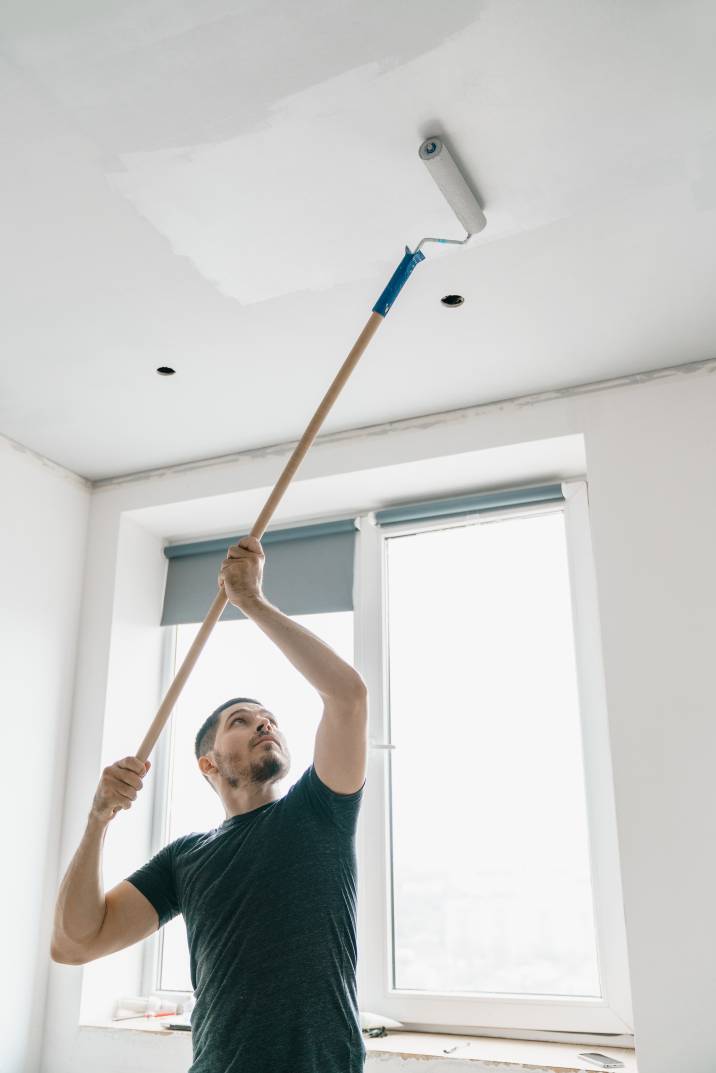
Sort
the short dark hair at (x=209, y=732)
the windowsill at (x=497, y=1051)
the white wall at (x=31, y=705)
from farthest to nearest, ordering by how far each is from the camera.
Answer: the white wall at (x=31, y=705) → the windowsill at (x=497, y=1051) → the short dark hair at (x=209, y=732)

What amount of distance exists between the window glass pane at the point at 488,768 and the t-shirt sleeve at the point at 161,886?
3.38 feet

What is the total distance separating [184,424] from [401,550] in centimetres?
83

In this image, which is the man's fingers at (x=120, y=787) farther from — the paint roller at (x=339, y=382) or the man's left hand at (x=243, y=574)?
the man's left hand at (x=243, y=574)

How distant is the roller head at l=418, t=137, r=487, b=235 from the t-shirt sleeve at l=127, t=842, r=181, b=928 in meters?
1.45

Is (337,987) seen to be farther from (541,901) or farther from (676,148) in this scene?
(676,148)

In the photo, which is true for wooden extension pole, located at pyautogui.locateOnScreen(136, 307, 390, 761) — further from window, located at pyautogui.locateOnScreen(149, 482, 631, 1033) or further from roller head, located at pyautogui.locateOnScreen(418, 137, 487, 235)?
window, located at pyautogui.locateOnScreen(149, 482, 631, 1033)

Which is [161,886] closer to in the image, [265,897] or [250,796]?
[250,796]

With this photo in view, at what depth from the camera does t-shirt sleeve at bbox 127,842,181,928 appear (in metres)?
1.86

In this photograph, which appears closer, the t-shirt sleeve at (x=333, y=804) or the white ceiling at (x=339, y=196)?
the white ceiling at (x=339, y=196)

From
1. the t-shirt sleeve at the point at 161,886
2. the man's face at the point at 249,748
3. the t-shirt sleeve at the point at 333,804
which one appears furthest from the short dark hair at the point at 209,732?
the t-shirt sleeve at the point at 333,804

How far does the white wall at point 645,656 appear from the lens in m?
2.08

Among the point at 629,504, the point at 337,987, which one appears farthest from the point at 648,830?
the point at 337,987

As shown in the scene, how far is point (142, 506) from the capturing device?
10.4 ft

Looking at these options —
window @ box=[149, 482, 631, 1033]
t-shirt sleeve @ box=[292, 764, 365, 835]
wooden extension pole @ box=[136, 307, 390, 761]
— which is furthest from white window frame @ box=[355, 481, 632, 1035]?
wooden extension pole @ box=[136, 307, 390, 761]
